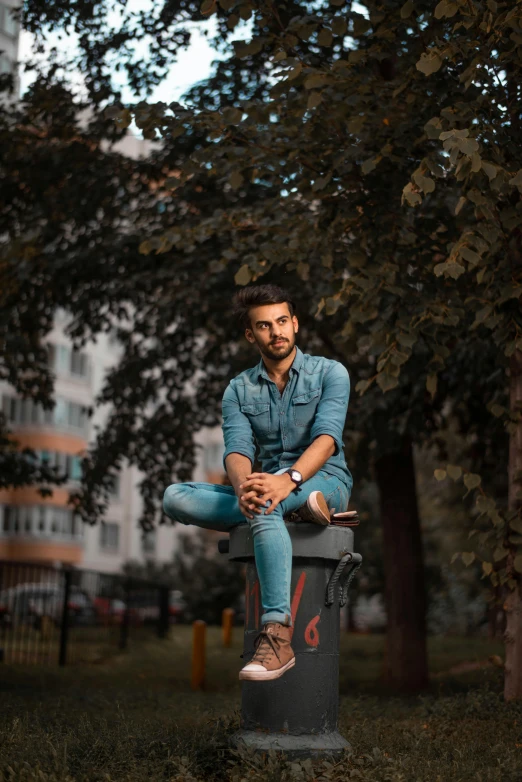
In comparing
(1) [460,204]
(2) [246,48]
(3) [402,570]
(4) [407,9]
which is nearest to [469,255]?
(1) [460,204]

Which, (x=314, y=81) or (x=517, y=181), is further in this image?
(x=314, y=81)

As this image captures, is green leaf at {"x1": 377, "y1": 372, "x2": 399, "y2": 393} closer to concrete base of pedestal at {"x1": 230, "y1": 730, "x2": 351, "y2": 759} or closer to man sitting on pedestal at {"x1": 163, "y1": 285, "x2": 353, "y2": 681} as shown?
man sitting on pedestal at {"x1": 163, "y1": 285, "x2": 353, "y2": 681}

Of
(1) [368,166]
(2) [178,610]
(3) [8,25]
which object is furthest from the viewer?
(2) [178,610]

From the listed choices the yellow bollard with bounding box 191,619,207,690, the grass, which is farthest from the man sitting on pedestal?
the yellow bollard with bounding box 191,619,207,690

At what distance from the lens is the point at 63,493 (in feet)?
152

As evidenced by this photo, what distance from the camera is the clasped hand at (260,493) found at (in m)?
5.19

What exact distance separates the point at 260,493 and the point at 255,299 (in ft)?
3.83

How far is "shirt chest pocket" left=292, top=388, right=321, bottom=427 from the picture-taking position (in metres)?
5.80

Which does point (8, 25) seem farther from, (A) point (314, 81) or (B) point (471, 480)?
(B) point (471, 480)

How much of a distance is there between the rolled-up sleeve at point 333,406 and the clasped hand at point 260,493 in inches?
19.9

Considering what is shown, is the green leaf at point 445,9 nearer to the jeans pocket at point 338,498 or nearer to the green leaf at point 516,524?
the jeans pocket at point 338,498

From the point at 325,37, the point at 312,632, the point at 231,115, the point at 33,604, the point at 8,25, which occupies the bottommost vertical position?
the point at 33,604

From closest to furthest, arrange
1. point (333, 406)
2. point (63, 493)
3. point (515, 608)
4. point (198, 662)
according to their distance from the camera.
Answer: point (333, 406) < point (515, 608) < point (198, 662) < point (63, 493)

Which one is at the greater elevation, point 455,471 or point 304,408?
point 304,408
